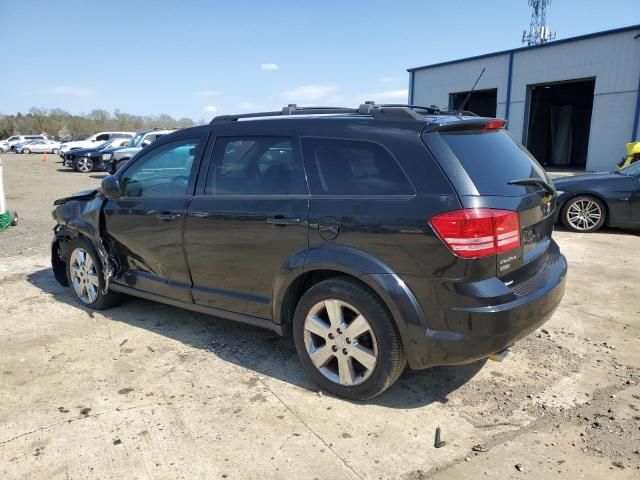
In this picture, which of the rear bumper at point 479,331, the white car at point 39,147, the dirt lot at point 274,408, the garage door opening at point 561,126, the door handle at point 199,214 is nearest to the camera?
the dirt lot at point 274,408

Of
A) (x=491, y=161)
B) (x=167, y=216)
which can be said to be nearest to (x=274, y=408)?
(x=167, y=216)

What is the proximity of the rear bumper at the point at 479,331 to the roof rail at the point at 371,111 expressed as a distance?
1189 millimetres

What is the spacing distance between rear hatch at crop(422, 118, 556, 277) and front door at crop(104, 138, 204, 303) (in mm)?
→ 2011

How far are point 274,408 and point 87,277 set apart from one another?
2671mm

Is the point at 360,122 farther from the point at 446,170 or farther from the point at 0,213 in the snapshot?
the point at 0,213

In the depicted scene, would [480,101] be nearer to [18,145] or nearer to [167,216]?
[167,216]

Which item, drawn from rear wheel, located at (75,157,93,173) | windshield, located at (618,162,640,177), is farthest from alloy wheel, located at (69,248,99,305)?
rear wheel, located at (75,157,93,173)

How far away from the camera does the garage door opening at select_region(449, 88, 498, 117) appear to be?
27.2m

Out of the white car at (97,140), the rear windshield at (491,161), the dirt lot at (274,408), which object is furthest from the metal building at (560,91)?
the rear windshield at (491,161)

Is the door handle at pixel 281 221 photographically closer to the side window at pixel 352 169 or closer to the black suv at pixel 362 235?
the black suv at pixel 362 235

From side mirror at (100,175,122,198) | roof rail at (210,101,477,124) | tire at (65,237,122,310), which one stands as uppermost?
roof rail at (210,101,477,124)

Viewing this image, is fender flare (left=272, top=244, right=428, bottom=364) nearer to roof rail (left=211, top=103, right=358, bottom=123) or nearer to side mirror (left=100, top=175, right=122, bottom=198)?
roof rail (left=211, top=103, right=358, bottom=123)

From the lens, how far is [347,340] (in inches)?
121

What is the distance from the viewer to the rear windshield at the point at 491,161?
2828mm
